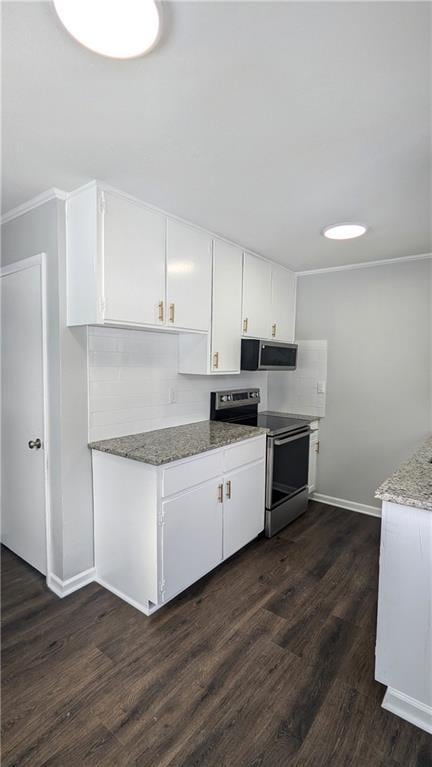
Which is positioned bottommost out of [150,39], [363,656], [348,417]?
[363,656]

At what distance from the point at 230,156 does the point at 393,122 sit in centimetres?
67

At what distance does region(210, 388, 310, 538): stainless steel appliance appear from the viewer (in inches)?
112

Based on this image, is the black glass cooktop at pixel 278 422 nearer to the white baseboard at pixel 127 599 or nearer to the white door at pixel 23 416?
the white baseboard at pixel 127 599

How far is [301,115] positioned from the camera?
1.36 metres

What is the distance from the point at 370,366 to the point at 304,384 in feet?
2.23

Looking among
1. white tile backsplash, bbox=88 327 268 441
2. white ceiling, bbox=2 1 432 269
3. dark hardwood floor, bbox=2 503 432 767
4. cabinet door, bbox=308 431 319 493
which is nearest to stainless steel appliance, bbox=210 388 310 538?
cabinet door, bbox=308 431 319 493

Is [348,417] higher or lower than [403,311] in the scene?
lower

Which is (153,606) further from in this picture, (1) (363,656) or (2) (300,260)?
(2) (300,260)

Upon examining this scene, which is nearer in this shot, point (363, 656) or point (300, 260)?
point (363, 656)

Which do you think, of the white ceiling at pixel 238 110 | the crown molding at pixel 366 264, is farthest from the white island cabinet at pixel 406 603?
the crown molding at pixel 366 264

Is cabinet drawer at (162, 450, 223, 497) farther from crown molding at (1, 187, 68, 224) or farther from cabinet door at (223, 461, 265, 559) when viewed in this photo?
crown molding at (1, 187, 68, 224)

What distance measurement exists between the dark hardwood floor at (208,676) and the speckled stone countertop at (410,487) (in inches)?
35.3

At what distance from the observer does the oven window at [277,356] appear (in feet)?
10.0

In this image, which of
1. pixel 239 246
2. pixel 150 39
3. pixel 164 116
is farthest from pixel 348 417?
pixel 150 39
